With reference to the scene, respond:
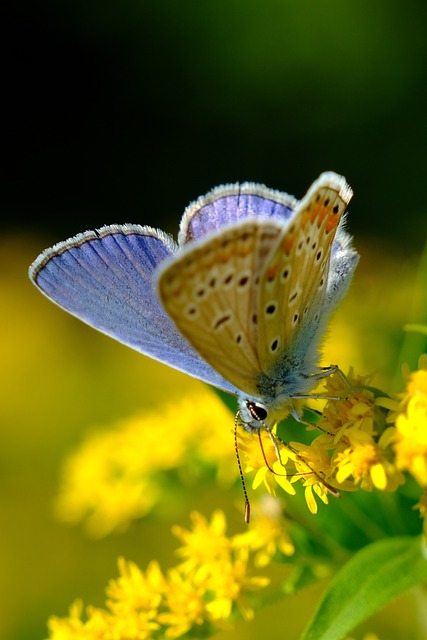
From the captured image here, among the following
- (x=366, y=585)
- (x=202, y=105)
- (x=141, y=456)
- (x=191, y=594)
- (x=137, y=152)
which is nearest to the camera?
(x=366, y=585)

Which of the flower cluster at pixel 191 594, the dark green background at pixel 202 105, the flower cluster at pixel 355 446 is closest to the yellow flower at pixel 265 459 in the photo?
the flower cluster at pixel 355 446

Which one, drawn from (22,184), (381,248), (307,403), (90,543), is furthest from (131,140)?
(307,403)

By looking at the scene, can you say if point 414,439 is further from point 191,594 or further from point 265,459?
point 191,594

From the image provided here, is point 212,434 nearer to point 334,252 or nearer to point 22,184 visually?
point 334,252

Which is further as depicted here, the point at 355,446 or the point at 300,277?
the point at 300,277

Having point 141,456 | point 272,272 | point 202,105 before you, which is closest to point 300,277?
point 272,272

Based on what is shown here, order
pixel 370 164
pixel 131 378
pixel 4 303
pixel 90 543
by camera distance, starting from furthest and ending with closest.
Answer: pixel 370 164
pixel 4 303
pixel 131 378
pixel 90 543

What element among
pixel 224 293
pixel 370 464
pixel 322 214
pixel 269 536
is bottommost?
pixel 269 536

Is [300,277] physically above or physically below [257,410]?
above

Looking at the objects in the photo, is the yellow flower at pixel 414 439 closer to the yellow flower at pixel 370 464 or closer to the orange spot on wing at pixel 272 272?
the yellow flower at pixel 370 464
